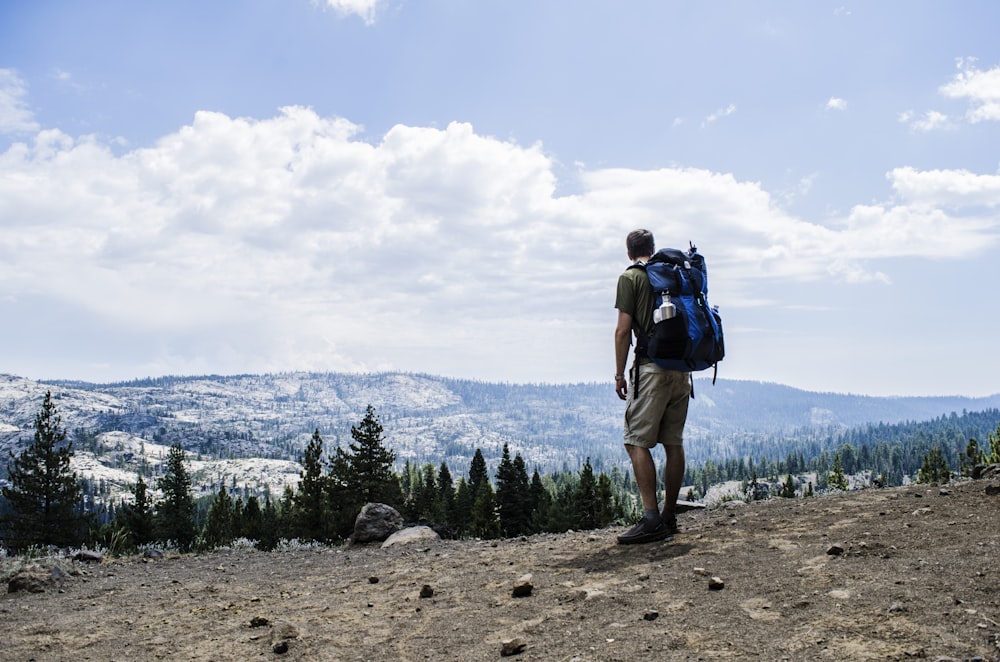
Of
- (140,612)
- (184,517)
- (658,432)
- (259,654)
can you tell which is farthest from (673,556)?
(184,517)

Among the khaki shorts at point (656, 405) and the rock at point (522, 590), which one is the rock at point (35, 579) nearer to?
the rock at point (522, 590)

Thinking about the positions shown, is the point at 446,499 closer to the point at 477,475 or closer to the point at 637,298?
the point at 477,475

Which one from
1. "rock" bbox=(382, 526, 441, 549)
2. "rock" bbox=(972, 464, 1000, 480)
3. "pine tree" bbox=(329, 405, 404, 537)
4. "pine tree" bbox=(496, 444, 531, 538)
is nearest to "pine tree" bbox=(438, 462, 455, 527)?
"pine tree" bbox=(496, 444, 531, 538)

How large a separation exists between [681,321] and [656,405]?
1.02m

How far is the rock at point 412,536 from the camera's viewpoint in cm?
1228

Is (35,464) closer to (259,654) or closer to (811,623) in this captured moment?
(259,654)

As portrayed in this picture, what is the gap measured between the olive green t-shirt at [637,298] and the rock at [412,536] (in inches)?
287

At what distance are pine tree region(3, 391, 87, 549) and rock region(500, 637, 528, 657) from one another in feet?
156

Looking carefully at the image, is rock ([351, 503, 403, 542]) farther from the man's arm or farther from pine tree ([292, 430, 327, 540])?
pine tree ([292, 430, 327, 540])

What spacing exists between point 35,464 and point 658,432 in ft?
162

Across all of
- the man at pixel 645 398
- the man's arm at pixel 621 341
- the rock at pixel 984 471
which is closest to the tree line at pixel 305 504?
the man at pixel 645 398

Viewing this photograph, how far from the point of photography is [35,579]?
29.6 feet

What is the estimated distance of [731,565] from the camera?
19.3 feet

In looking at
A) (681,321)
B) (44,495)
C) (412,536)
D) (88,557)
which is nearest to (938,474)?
(412,536)
